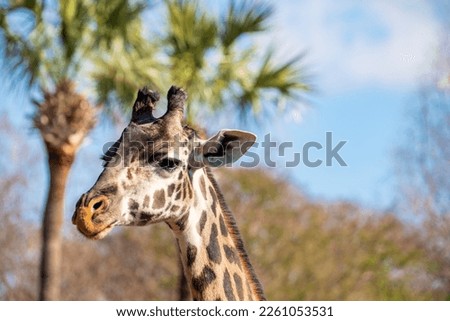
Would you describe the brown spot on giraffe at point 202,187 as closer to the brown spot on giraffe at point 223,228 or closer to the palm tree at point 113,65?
the brown spot on giraffe at point 223,228

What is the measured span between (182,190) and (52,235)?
1025cm

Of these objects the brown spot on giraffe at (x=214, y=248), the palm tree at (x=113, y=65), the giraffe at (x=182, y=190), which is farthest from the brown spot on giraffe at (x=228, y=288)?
the palm tree at (x=113, y=65)

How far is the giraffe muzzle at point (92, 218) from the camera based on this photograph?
208 inches

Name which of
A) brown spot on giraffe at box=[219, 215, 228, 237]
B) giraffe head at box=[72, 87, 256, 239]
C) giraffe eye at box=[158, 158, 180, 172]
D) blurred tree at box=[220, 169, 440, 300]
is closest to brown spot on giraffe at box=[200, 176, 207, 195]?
giraffe head at box=[72, 87, 256, 239]

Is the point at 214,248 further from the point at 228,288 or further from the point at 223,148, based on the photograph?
the point at 223,148

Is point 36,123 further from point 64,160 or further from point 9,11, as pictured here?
point 9,11

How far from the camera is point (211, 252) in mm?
5980

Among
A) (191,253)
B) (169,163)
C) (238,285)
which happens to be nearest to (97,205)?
(169,163)

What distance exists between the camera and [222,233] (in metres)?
6.16

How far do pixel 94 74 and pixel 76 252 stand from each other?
16755 millimetres

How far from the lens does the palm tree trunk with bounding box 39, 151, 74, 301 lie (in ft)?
50.6

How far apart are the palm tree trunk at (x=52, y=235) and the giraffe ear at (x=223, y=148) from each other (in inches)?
378

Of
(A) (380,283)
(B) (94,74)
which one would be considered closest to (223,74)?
(B) (94,74)

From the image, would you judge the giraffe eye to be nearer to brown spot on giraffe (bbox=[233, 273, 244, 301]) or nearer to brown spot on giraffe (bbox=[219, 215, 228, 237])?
brown spot on giraffe (bbox=[219, 215, 228, 237])
